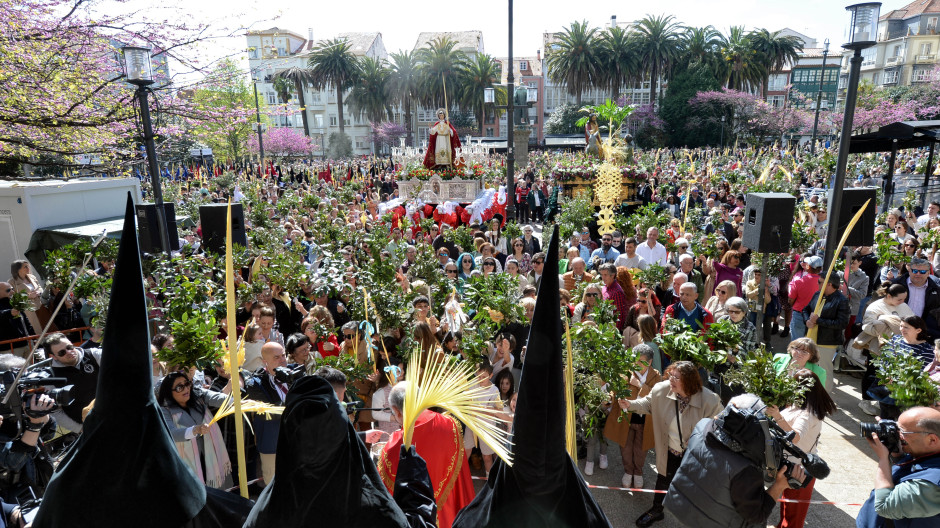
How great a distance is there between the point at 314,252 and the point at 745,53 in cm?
5248

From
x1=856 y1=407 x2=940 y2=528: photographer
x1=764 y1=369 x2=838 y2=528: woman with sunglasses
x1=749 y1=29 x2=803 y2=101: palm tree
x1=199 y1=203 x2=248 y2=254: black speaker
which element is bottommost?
x1=764 y1=369 x2=838 y2=528: woman with sunglasses

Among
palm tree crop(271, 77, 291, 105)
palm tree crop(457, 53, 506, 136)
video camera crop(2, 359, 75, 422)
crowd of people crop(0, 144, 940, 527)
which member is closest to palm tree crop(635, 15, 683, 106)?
palm tree crop(457, 53, 506, 136)

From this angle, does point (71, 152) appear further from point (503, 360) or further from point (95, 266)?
point (503, 360)

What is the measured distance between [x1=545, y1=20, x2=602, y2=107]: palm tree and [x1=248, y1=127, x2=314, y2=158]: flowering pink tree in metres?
26.1

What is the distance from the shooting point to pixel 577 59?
5409 centimetres

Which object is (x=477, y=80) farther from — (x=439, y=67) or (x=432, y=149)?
(x=432, y=149)

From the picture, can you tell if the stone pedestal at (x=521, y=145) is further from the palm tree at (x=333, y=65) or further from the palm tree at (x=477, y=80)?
the palm tree at (x=333, y=65)

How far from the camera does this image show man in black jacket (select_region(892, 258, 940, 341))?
6613 mm

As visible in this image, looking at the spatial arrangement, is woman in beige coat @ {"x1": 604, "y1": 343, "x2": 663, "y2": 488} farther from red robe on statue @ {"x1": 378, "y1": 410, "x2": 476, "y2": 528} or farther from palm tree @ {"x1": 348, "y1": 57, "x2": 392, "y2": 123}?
palm tree @ {"x1": 348, "y1": 57, "x2": 392, "y2": 123}

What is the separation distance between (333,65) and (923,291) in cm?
5719

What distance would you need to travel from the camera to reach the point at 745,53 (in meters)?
50.7

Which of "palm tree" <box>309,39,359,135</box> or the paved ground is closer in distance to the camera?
the paved ground

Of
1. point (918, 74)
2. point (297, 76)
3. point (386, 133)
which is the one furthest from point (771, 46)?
point (297, 76)

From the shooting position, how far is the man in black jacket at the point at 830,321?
21.1 ft
